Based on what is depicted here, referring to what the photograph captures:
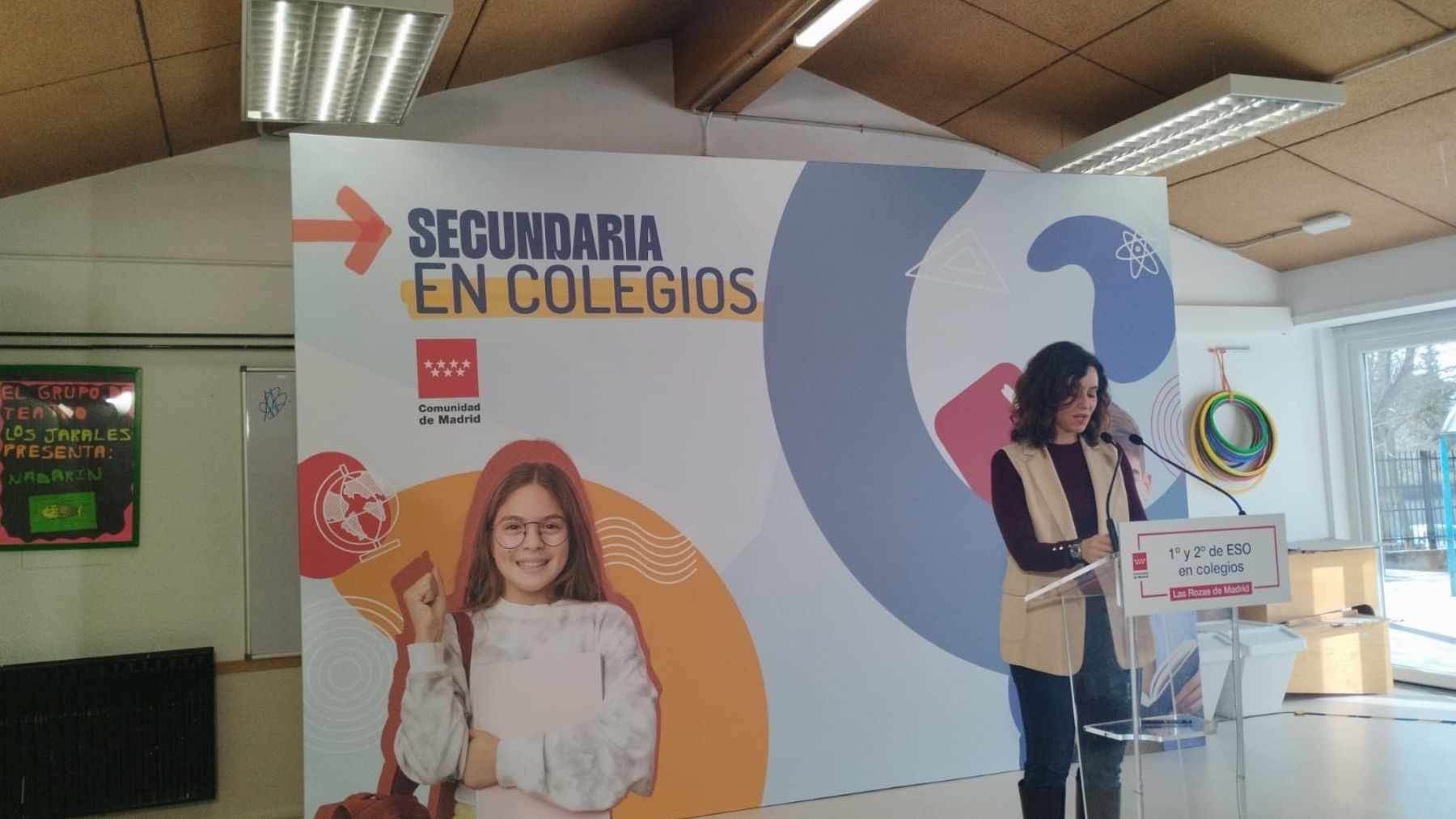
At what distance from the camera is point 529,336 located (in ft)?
14.9

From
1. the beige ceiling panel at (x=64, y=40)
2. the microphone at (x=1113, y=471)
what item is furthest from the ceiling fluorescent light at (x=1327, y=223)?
the beige ceiling panel at (x=64, y=40)

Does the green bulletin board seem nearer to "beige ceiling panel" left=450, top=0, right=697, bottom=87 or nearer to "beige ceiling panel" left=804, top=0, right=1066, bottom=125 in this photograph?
"beige ceiling panel" left=450, top=0, right=697, bottom=87

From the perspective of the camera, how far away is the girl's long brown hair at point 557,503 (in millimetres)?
4406

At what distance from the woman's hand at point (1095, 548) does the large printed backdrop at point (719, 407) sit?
400 mm

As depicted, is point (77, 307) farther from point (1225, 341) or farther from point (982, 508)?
point (1225, 341)

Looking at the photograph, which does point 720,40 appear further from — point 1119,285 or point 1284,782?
point 1284,782

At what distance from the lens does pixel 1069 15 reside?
4.88 m

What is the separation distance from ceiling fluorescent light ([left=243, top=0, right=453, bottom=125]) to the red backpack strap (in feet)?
6.82

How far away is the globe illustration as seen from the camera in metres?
4.23

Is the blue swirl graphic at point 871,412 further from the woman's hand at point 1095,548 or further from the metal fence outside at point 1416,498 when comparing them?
the metal fence outside at point 1416,498

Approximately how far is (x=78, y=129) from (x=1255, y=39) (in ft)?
16.4

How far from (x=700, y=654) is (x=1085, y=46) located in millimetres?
Result: 3344

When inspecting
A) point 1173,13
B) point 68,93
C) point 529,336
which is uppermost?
point 1173,13

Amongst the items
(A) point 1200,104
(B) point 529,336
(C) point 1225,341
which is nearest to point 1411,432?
(C) point 1225,341
